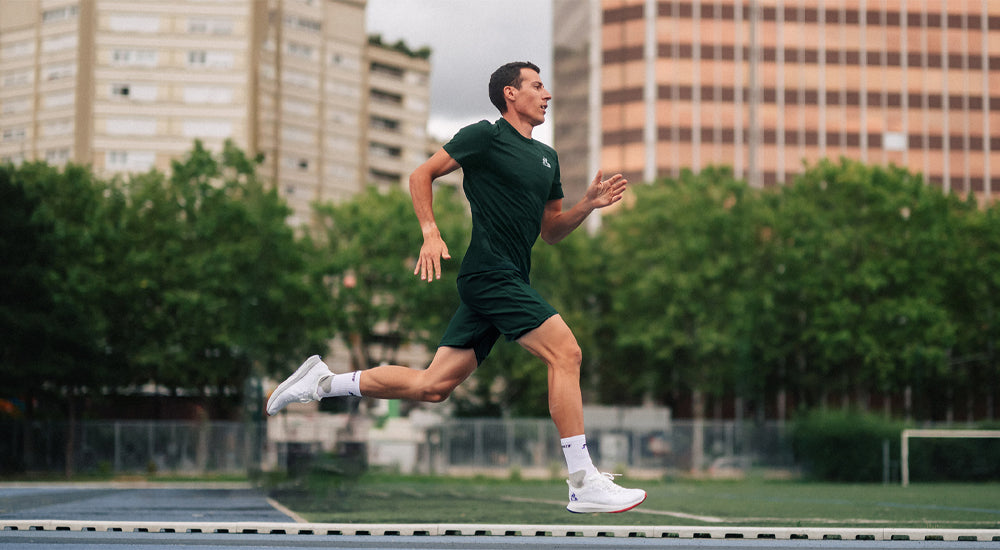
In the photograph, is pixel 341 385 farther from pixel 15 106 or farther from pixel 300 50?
pixel 300 50

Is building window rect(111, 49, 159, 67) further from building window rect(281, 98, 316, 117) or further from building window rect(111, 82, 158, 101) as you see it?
building window rect(281, 98, 316, 117)

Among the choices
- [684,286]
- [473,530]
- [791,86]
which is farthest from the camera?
[791,86]

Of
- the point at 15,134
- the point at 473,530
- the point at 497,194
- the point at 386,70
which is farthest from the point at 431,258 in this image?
the point at 386,70

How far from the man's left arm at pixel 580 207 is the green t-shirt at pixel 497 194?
1.19 feet

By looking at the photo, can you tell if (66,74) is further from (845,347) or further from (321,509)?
(321,509)

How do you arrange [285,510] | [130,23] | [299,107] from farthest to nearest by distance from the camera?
[299,107] < [130,23] < [285,510]

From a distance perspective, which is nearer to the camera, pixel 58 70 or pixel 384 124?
pixel 58 70

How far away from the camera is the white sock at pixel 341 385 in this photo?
6.48 m

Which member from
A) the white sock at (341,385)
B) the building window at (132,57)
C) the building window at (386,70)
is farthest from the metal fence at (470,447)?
the building window at (386,70)

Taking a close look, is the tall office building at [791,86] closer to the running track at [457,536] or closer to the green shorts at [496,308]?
the running track at [457,536]

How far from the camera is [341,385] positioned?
654 cm

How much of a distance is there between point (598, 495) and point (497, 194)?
1.60 meters

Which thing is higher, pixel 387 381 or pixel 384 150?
pixel 384 150

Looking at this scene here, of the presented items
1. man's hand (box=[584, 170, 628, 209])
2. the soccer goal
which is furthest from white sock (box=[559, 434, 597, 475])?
the soccer goal
